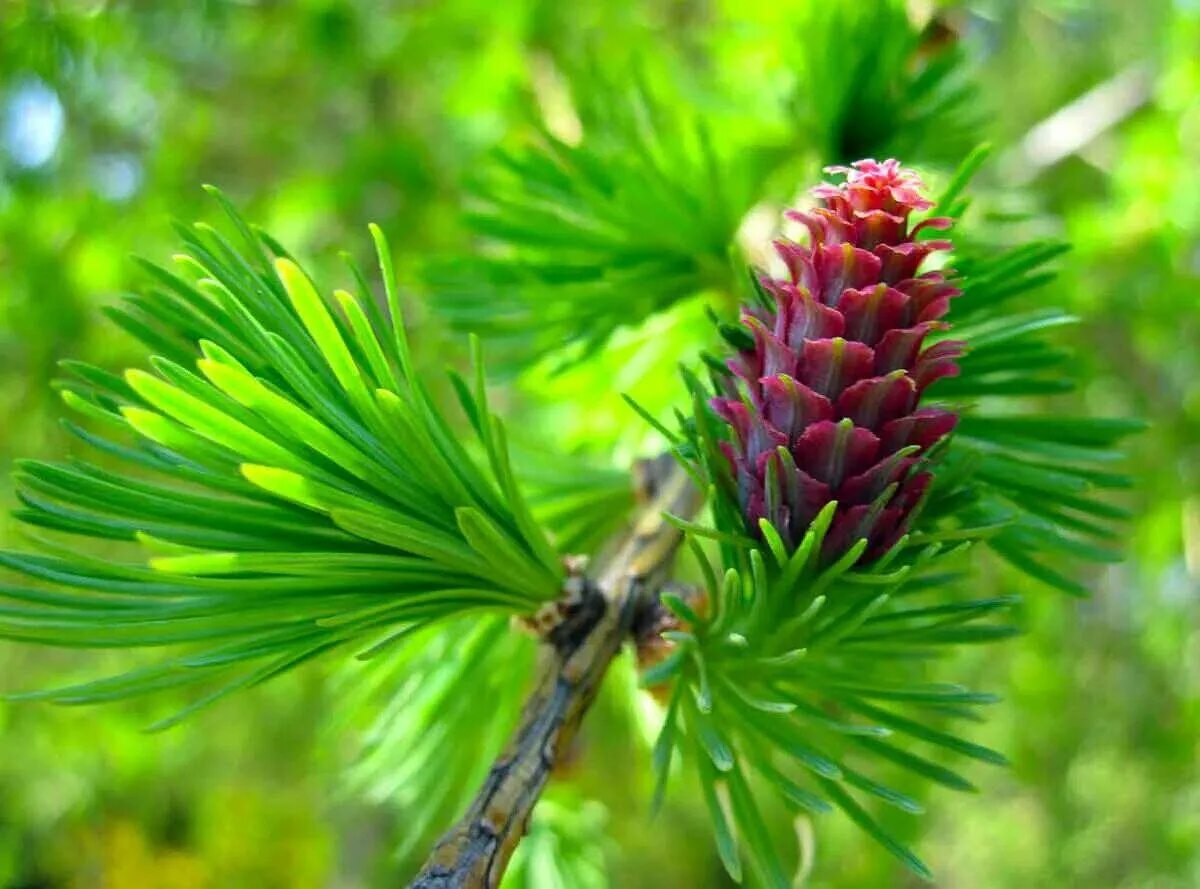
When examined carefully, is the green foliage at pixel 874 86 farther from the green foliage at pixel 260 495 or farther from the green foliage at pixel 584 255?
the green foliage at pixel 260 495

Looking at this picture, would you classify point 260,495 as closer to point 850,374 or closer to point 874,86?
point 850,374

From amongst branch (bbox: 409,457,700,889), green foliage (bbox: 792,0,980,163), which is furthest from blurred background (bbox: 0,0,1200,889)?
branch (bbox: 409,457,700,889)

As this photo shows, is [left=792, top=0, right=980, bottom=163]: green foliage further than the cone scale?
Yes

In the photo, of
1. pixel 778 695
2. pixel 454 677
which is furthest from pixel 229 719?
pixel 778 695

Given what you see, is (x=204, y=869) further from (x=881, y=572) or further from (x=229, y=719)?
(x=881, y=572)

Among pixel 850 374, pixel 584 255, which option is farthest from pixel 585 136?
pixel 850 374

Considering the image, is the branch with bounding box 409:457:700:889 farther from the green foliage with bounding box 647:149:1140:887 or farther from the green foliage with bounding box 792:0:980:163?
the green foliage with bounding box 792:0:980:163

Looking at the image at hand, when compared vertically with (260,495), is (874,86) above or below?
above

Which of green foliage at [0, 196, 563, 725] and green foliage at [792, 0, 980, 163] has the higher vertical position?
green foliage at [792, 0, 980, 163]
